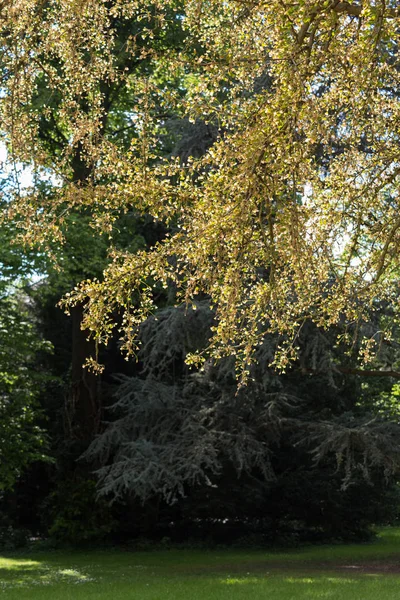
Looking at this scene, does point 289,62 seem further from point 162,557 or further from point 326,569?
point 162,557

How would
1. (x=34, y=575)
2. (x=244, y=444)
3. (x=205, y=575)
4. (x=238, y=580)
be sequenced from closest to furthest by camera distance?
(x=238, y=580)
(x=205, y=575)
(x=34, y=575)
(x=244, y=444)

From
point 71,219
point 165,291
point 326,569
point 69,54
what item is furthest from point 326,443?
point 69,54

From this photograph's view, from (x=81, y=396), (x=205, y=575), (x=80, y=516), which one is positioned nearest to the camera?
(x=205, y=575)

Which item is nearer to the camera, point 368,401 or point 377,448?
point 377,448

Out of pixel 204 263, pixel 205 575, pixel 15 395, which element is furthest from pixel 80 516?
pixel 204 263

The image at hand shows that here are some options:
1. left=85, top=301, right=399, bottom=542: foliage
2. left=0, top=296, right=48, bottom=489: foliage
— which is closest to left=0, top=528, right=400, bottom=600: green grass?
left=85, top=301, right=399, bottom=542: foliage

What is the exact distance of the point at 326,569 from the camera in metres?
15.9

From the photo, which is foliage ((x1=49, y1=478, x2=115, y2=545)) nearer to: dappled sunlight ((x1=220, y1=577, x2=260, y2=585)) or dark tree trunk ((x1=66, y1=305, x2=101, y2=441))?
dark tree trunk ((x1=66, y1=305, x2=101, y2=441))

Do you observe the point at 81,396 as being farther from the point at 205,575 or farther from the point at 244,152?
the point at 244,152

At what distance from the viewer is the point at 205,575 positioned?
595 inches

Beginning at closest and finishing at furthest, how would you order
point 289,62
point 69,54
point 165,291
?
point 289,62, point 69,54, point 165,291

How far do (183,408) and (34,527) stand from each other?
7.65m

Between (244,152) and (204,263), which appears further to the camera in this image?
(204,263)

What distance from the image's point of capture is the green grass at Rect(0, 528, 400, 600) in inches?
500
